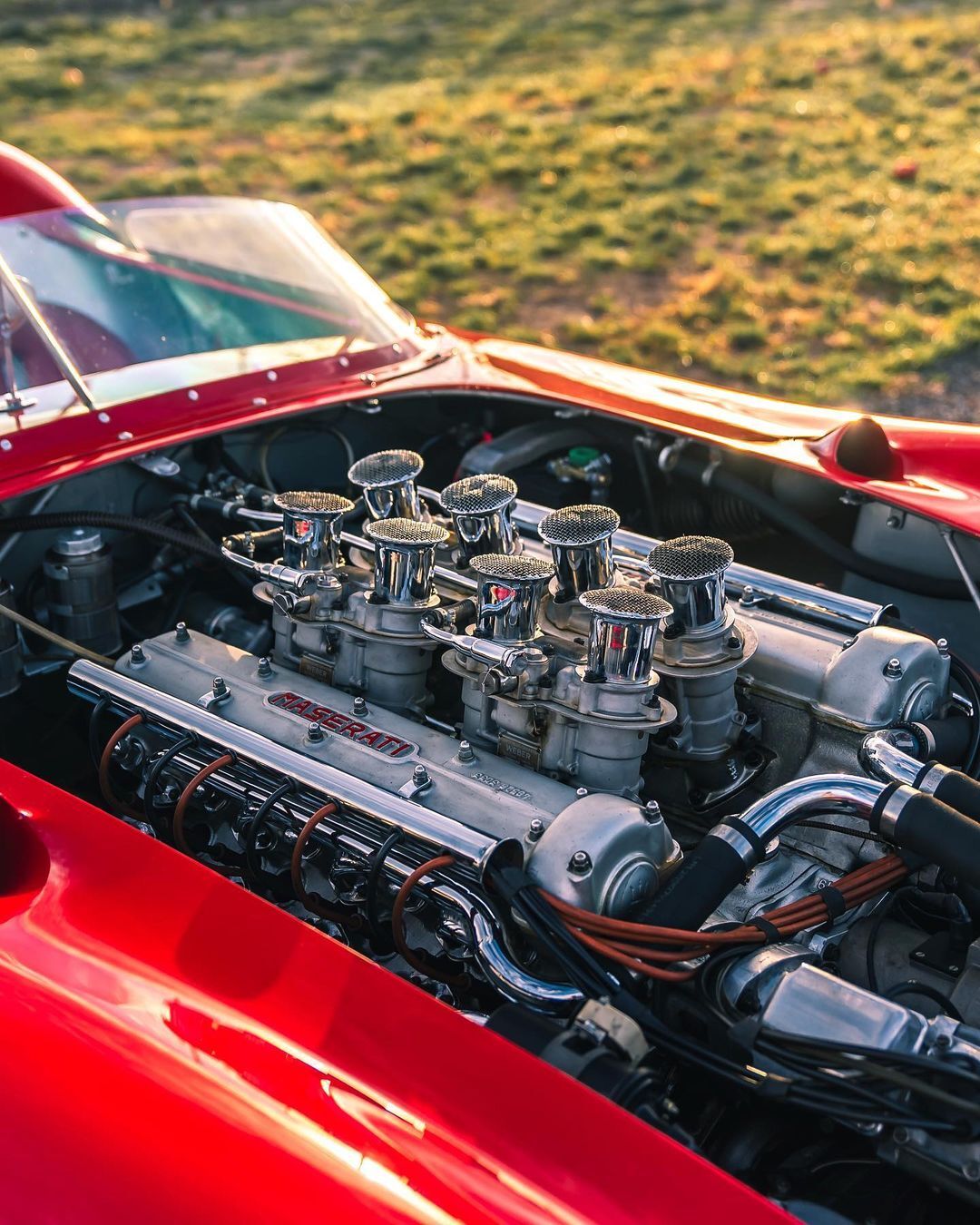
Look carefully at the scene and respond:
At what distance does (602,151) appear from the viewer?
10.6m

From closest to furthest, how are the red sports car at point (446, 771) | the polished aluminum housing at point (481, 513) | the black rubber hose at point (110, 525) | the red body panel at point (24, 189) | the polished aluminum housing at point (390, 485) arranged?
1. the red sports car at point (446, 771)
2. the polished aluminum housing at point (481, 513)
3. the polished aluminum housing at point (390, 485)
4. the black rubber hose at point (110, 525)
5. the red body panel at point (24, 189)

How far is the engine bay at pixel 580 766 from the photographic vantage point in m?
1.88

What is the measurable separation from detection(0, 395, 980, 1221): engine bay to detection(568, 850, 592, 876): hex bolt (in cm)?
1

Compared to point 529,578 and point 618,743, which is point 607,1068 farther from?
point 529,578

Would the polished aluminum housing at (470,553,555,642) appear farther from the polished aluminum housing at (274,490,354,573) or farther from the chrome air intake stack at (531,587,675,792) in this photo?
the polished aluminum housing at (274,490,354,573)

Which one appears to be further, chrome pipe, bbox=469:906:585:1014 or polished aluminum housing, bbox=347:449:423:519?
polished aluminum housing, bbox=347:449:423:519

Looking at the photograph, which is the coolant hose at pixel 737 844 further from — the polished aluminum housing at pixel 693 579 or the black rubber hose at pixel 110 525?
the black rubber hose at pixel 110 525

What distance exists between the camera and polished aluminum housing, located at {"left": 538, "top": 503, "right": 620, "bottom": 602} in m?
2.46

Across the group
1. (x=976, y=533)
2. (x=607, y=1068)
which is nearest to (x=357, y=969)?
(x=607, y=1068)

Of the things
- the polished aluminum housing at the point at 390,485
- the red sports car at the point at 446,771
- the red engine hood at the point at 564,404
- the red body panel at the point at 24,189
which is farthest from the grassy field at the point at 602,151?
the polished aluminum housing at the point at 390,485

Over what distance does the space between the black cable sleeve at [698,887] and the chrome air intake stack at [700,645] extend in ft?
1.36

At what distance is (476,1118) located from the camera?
1690 mm

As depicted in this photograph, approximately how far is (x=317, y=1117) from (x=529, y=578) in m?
1.03

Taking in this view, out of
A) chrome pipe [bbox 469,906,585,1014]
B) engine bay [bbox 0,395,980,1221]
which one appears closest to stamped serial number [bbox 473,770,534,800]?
engine bay [bbox 0,395,980,1221]
